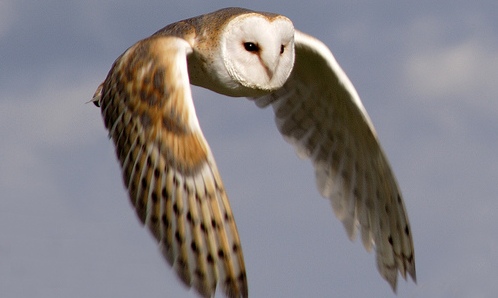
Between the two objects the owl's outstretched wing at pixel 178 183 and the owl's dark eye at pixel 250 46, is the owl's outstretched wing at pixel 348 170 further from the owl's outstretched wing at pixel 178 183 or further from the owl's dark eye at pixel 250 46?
the owl's outstretched wing at pixel 178 183

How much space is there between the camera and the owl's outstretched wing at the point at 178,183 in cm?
920

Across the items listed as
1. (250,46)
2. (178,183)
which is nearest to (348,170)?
(250,46)

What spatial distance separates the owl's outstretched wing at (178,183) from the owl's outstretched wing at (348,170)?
8.33 ft

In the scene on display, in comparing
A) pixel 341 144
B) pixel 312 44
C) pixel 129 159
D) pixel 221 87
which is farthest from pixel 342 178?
pixel 129 159

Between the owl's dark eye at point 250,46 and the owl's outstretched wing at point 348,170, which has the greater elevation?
the owl's dark eye at point 250,46

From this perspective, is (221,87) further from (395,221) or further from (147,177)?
(395,221)

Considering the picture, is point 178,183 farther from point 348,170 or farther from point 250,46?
point 348,170

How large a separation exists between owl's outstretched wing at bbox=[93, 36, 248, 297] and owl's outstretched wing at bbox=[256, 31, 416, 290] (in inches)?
99.9

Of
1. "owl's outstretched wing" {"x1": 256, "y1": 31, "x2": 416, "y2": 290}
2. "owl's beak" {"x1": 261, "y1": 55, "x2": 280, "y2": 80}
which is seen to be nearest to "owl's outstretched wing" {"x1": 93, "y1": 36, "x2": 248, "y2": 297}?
"owl's beak" {"x1": 261, "y1": 55, "x2": 280, "y2": 80}

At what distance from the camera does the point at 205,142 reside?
9.23 meters

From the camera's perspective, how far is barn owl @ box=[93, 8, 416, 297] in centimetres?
925

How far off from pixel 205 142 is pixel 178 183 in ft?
1.16

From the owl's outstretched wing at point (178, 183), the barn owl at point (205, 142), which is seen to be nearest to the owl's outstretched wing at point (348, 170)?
the barn owl at point (205, 142)

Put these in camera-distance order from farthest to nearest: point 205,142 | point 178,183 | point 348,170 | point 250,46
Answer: point 348,170, point 250,46, point 178,183, point 205,142
